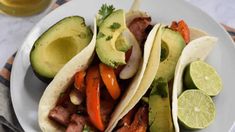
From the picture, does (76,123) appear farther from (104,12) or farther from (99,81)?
(104,12)

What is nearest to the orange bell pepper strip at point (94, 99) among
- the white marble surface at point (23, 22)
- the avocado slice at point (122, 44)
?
the avocado slice at point (122, 44)

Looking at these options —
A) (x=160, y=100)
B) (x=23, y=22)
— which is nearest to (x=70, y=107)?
A: (x=160, y=100)

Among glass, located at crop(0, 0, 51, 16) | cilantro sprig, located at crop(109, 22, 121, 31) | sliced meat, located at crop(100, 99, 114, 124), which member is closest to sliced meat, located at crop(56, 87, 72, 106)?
sliced meat, located at crop(100, 99, 114, 124)

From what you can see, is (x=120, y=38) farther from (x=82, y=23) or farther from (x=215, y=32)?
(x=215, y=32)

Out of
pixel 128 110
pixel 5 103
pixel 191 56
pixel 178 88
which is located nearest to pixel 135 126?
pixel 128 110

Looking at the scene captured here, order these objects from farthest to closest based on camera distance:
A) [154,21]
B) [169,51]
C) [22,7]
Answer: [22,7] < [154,21] < [169,51]

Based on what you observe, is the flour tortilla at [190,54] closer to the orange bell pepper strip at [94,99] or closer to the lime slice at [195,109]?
the lime slice at [195,109]
